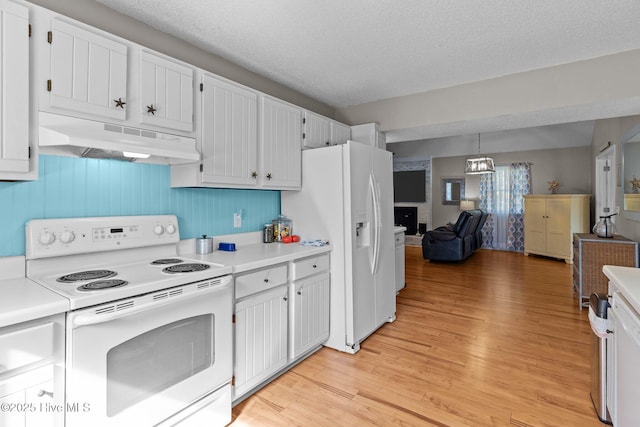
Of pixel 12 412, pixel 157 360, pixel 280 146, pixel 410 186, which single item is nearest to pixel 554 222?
pixel 410 186

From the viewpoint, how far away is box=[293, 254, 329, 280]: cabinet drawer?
2385 millimetres

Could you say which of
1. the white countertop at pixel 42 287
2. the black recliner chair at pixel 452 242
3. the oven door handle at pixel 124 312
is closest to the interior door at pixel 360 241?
the white countertop at pixel 42 287

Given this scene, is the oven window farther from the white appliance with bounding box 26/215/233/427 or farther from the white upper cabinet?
the white upper cabinet

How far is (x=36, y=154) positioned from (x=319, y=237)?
1.90 meters

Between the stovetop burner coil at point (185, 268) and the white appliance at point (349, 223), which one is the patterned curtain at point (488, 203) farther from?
the stovetop burner coil at point (185, 268)

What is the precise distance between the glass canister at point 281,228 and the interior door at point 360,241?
0.62 metres

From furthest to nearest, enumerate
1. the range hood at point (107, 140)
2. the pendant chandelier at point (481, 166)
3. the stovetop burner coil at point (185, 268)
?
the pendant chandelier at point (481, 166) → the stovetop burner coil at point (185, 268) → the range hood at point (107, 140)

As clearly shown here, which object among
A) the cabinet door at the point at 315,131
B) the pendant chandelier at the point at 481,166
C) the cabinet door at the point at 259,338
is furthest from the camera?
the pendant chandelier at the point at 481,166

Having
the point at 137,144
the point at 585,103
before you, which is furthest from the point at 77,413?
the point at 585,103

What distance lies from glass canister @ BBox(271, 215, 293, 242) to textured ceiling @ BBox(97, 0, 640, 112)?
1361 mm

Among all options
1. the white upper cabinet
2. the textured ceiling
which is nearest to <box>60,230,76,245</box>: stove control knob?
the white upper cabinet

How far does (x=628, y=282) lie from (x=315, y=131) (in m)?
2.48

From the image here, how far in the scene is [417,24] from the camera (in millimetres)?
2195

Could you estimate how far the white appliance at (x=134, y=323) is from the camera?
4.22 feet
